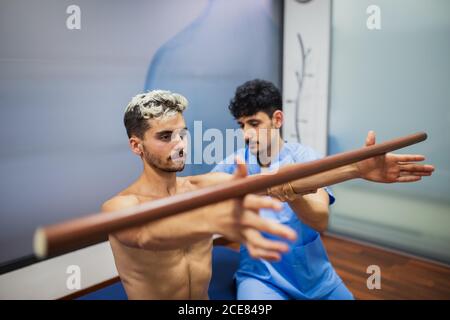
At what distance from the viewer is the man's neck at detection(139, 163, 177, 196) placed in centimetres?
142

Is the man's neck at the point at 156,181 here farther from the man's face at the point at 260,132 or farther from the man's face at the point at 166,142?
the man's face at the point at 260,132

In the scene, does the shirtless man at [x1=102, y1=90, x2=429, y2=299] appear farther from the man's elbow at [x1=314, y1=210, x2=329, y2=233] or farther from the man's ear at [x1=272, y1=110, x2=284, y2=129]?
the man's ear at [x1=272, y1=110, x2=284, y2=129]

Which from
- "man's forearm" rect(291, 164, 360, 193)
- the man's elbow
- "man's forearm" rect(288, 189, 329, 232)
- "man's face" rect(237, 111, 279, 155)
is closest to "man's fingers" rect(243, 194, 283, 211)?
"man's forearm" rect(291, 164, 360, 193)

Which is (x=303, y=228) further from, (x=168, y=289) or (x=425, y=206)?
(x=425, y=206)

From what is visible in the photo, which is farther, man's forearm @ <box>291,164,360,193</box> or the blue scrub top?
the blue scrub top

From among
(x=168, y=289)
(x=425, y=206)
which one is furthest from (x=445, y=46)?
(x=168, y=289)

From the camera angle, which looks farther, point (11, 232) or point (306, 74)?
point (306, 74)

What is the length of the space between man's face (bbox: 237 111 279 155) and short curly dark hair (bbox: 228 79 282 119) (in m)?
0.03

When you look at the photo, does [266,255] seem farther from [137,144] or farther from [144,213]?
[137,144]

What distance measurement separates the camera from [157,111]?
51.8 inches

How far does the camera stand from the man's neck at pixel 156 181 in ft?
4.66

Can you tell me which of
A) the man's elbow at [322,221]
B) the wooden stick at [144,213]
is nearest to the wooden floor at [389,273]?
the man's elbow at [322,221]

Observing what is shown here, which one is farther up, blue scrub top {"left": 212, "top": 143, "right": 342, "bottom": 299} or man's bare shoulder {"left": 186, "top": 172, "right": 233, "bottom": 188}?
man's bare shoulder {"left": 186, "top": 172, "right": 233, "bottom": 188}

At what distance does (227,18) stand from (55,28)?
1437 millimetres
